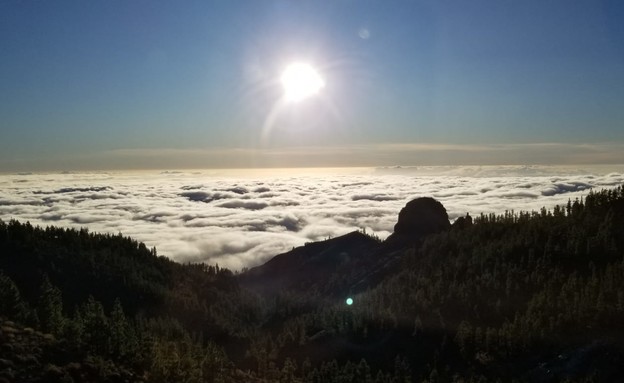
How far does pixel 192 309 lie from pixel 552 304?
104 meters

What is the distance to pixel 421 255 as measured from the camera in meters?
198

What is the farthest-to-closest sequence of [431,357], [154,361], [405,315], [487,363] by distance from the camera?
[405,315], [431,357], [487,363], [154,361]

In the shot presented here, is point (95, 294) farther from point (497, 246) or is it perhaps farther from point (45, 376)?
point (497, 246)

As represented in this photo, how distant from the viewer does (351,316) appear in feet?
436

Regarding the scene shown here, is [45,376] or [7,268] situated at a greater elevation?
[45,376]

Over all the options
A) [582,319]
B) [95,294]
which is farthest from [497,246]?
[95,294]

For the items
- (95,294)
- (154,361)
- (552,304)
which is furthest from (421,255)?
(154,361)

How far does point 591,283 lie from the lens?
112m

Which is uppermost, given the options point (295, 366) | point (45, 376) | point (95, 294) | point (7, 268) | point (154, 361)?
point (45, 376)

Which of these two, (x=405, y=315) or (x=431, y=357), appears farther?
(x=405, y=315)

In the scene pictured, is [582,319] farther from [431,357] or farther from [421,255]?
[421,255]

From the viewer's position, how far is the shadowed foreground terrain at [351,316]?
4544 cm

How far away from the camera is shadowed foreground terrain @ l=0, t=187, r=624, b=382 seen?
149 ft

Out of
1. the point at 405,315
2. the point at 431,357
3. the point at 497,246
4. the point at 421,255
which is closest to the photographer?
the point at 431,357
